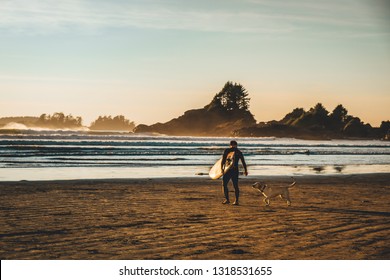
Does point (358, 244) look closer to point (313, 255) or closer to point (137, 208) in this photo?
point (313, 255)

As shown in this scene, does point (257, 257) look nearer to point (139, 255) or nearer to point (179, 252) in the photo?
point (179, 252)

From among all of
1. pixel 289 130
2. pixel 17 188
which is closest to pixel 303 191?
pixel 17 188

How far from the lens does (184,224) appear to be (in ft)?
38.1

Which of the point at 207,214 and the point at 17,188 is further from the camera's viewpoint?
the point at 17,188

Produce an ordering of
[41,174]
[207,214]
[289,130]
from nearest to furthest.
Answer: [207,214] < [41,174] < [289,130]

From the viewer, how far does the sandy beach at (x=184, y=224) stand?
29.6 feet

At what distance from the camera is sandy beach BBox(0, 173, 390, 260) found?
29.6ft

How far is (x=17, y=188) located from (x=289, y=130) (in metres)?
163

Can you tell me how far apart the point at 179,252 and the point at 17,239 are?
3.03 meters

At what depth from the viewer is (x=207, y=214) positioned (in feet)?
43.1

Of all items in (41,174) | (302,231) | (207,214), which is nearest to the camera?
(302,231)

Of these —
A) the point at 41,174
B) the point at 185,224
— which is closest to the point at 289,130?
the point at 41,174
